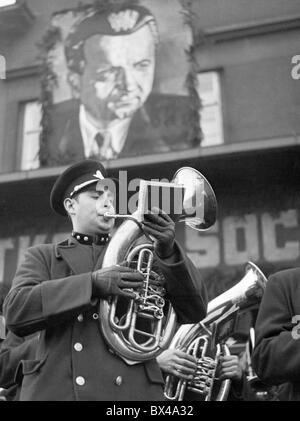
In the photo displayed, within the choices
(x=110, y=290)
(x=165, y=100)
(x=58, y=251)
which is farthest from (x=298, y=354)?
(x=165, y=100)

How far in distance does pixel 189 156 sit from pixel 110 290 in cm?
370

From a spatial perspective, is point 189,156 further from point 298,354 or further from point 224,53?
point 298,354

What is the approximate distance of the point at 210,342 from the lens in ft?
12.9

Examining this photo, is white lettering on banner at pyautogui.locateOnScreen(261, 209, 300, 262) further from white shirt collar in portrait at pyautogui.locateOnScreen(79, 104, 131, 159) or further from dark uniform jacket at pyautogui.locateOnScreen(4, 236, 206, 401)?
dark uniform jacket at pyautogui.locateOnScreen(4, 236, 206, 401)

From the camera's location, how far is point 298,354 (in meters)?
2.67

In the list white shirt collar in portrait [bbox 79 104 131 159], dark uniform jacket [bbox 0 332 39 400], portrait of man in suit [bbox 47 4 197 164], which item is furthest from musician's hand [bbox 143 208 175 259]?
white shirt collar in portrait [bbox 79 104 131 159]

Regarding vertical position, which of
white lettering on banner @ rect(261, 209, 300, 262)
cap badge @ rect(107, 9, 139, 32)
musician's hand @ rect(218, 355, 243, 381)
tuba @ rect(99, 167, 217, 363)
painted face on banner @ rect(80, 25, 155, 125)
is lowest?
musician's hand @ rect(218, 355, 243, 381)

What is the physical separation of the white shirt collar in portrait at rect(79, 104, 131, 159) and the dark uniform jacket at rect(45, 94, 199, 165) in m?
0.05

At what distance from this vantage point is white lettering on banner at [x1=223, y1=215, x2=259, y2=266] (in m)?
6.07

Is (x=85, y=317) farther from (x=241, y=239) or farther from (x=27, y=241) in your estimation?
(x=27, y=241)

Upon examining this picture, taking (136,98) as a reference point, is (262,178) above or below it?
below

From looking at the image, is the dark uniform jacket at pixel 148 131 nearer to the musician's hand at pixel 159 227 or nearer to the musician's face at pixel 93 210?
the musician's face at pixel 93 210

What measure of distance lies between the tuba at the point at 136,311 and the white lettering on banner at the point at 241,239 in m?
3.34

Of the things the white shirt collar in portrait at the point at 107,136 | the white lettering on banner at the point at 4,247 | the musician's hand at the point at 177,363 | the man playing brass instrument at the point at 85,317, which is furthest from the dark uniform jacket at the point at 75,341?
the white shirt collar in portrait at the point at 107,136
